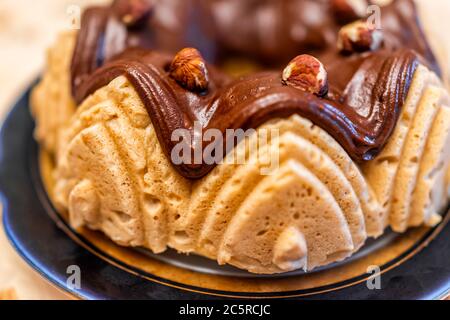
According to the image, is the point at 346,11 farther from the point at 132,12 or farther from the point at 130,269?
the point at 130,269

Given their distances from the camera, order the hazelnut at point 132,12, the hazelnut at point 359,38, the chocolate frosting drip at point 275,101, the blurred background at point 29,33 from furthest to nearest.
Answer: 1. the blurred background at point 29,33
2. the hazelnut at point 132,12
3. the hazelnut at point 359,38
4. the chocolate frosting drip at point 275,101

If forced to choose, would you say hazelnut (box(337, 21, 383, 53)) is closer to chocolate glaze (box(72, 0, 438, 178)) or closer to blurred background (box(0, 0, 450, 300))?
chocolate glaze (box(72, 0, 438, 178))

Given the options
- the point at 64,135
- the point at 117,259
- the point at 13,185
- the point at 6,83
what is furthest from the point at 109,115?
the point at 6,83

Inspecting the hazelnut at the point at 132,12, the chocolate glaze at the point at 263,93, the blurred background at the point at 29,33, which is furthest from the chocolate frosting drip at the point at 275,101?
the blurred background at the point at 29,33

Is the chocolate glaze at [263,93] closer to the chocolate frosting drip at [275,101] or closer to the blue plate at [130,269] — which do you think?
the chocolate frosting drip at [275,101]

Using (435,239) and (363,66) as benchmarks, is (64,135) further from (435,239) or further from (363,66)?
(435,239)

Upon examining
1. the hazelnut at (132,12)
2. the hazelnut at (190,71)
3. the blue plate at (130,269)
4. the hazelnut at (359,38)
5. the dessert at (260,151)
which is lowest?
the blue plate at (130,269)

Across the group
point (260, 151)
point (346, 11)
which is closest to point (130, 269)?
point (260, 151)
